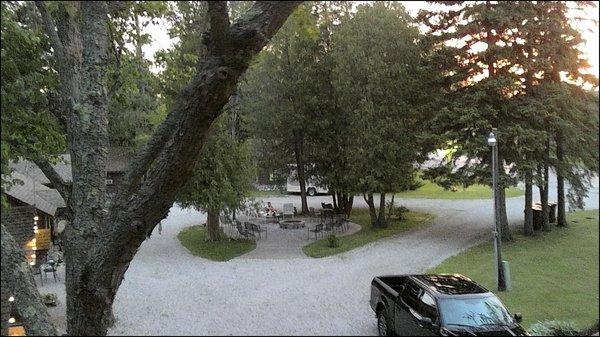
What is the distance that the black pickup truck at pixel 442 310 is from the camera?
7973mm

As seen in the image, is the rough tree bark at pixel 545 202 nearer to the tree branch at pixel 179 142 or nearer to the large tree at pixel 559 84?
the large tree at pixel 559 84

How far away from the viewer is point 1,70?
623cm

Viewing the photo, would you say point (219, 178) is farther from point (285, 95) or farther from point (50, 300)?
point (50, 300)

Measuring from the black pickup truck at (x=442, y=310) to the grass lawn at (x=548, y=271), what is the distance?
8.45 ft

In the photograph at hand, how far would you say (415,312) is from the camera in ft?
28.2

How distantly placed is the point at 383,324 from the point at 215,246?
519 inches

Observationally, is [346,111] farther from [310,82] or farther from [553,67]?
[553,67]

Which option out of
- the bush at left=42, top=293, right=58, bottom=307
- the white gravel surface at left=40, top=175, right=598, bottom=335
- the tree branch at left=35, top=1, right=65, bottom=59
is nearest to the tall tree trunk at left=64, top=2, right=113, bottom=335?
the tree branch at left=35, top=1, right=65, bottom=59

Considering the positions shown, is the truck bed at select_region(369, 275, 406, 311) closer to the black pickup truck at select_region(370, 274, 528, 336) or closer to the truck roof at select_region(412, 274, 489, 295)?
the black pickup truck at select_region(370, 274, 528, 336)

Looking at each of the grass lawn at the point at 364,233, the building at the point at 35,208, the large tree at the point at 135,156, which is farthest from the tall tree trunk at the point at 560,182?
the large tree at the point at 135,156

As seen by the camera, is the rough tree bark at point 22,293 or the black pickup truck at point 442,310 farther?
the black pickup truck at point 442,310

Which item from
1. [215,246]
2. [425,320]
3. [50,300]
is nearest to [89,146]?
[425,320]

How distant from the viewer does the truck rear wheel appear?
911 centimetres

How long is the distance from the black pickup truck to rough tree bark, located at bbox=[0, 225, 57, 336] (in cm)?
565
